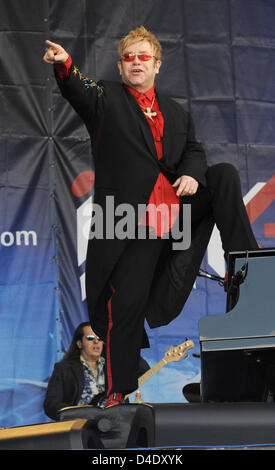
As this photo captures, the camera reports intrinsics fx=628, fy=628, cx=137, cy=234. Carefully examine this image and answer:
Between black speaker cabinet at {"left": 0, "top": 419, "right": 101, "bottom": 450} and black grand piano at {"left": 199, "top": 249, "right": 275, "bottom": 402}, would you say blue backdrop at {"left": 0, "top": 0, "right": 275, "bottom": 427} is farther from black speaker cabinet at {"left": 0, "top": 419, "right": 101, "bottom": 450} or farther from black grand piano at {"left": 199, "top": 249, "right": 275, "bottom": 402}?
black speaker cabinet at {"left": 0, "top": 419, "right": 101, "bottom": 450}

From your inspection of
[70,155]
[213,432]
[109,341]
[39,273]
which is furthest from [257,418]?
[70,155]

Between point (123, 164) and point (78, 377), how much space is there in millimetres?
2484

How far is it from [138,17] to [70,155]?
52.9 inches

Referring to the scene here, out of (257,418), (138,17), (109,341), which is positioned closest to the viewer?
(257,418)

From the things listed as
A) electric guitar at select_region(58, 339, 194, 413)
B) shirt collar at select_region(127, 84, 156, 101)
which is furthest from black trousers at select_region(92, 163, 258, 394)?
electric guitar at select_region(58, 339, 194, 413)

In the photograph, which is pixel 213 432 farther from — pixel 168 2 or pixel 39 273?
pixel 168 2

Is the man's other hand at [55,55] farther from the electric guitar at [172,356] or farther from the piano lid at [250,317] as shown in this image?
the electric guitar at [172,356]

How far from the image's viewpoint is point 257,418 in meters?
1.63

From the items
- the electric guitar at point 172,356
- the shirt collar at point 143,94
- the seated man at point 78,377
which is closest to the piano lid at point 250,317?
the shirt collar at point 143,94

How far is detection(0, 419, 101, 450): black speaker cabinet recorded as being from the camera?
1536 millimetres

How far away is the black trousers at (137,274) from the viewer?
2.21 metres

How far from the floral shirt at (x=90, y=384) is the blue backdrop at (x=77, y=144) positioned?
406 mm

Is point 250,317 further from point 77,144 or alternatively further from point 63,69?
point 77,144

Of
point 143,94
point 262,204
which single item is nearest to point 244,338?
point 143,94
